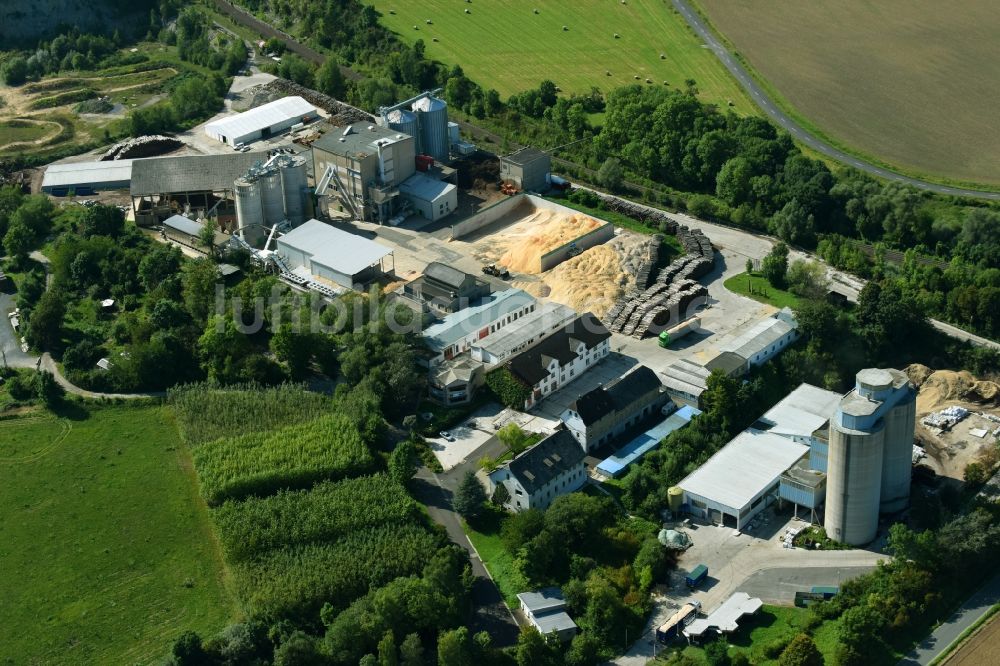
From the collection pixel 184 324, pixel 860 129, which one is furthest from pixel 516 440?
pixel 860 129

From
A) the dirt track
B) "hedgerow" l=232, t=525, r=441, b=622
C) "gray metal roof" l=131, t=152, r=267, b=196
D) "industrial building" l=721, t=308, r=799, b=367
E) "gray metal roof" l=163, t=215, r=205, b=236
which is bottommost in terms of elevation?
the dirt track

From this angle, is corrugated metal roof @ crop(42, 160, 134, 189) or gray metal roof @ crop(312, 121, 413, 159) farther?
corrugated metal roof @ crop(42, 160, 134, 189)

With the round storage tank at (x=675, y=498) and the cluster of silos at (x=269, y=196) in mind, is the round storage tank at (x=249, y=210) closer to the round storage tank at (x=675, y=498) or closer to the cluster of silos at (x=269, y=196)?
the cluster of silos at (x=269, y=196)

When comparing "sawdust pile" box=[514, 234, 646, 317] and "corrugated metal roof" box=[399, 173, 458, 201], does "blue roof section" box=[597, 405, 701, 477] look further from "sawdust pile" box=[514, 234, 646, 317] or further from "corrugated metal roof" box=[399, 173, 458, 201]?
"corrugated metal roof" box=[399, 173, 458, 201]

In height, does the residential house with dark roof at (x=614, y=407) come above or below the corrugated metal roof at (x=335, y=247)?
below

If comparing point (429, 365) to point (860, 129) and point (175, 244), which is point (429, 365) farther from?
point (860, 129)

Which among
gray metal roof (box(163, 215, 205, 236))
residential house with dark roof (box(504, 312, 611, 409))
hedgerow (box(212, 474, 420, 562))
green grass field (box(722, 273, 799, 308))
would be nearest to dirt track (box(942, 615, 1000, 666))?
hedgerow (box(212, 474, 420, 562))

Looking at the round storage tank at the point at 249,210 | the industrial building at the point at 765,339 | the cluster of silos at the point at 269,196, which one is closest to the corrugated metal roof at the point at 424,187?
the cluster of silos at the point at 269,196
